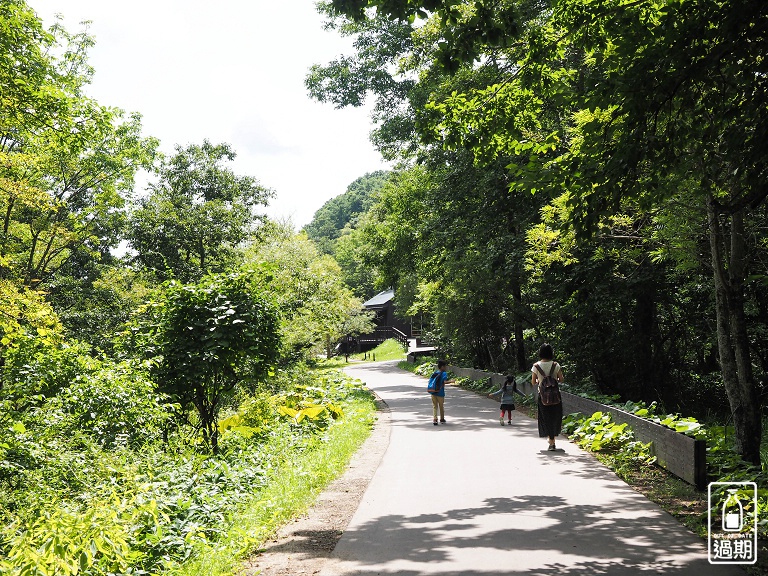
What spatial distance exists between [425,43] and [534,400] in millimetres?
11807

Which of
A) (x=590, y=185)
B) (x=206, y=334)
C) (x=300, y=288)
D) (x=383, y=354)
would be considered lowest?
(x=383, y=354)

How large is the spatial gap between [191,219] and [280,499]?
23129 mm

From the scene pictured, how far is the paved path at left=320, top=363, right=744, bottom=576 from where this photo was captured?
567 cm

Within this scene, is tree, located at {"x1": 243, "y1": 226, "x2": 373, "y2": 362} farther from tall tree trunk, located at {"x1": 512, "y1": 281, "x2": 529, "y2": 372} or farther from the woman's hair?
the woman's hair

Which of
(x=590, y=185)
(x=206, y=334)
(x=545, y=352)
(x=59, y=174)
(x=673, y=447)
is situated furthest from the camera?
(x=59, y=174)

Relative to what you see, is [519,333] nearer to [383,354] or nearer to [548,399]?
[548,399]

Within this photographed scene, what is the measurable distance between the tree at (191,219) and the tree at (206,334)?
1576 cm

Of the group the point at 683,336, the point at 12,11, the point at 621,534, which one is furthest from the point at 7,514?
the point at 683,336

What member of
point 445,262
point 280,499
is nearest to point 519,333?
point 445,262

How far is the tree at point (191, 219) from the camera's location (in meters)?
29.2

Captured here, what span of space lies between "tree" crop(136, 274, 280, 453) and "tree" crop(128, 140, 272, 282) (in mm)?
15762

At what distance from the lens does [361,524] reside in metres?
7.09

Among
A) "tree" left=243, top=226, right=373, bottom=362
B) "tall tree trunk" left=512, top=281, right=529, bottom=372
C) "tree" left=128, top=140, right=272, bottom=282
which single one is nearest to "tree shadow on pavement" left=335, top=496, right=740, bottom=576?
"tall tree trunk" left=512, top=281, right=529, bottom=372

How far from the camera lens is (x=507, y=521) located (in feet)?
23.2
